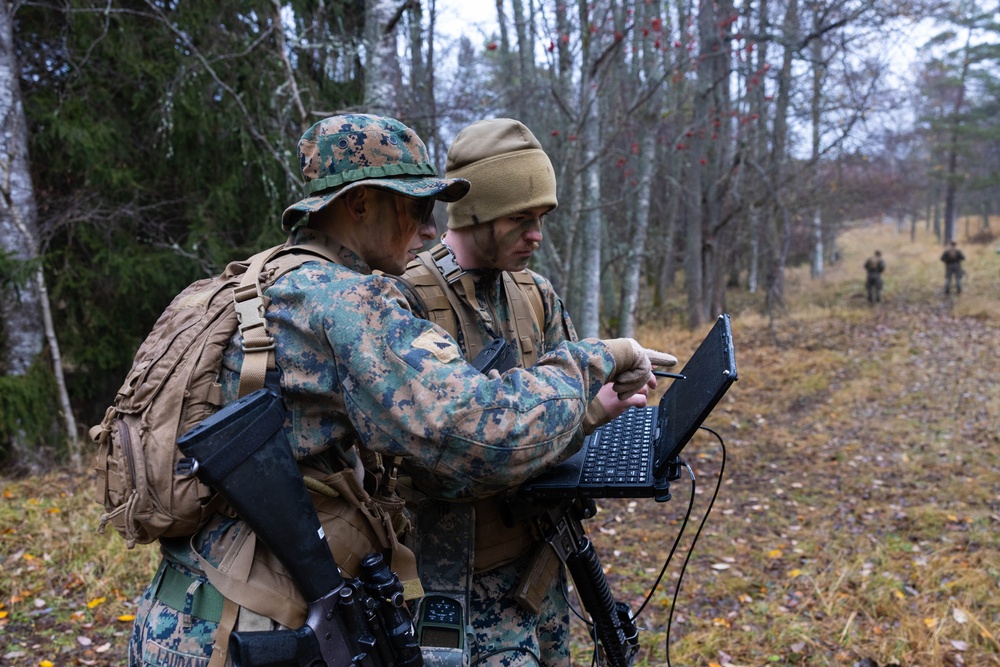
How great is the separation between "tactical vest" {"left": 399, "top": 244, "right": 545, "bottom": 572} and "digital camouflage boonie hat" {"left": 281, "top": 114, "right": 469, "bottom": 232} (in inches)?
22.0

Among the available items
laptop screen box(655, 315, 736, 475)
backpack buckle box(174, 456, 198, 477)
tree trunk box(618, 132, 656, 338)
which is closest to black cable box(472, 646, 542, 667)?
laptop screen box(655, 315, 736, 475)

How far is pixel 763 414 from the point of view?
8938 millimetres

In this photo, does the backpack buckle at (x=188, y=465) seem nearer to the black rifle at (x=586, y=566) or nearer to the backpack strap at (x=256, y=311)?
the backpack strap at (x=256, y=311)

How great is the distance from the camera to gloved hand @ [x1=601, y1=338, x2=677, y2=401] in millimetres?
1729

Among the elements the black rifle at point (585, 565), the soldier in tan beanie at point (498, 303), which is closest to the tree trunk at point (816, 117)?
the soldier in tan beanie at point (498, 303)

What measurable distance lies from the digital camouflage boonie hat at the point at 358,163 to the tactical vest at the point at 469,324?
1.84 ft

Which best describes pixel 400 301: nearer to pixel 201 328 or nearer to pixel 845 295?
pixel 201 328

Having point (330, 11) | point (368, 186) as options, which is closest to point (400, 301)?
point (368, 186)

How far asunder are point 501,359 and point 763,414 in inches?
309

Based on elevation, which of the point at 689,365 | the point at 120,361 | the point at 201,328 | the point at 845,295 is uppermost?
the point at 201,328

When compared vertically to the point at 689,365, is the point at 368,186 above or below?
above

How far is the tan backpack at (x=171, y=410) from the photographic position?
145cm

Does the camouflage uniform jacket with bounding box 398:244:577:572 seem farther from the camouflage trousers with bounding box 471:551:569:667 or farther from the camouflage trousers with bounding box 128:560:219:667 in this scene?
the camouflage trousers with bounding box 128:560:219:667

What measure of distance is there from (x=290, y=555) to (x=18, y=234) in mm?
6197
